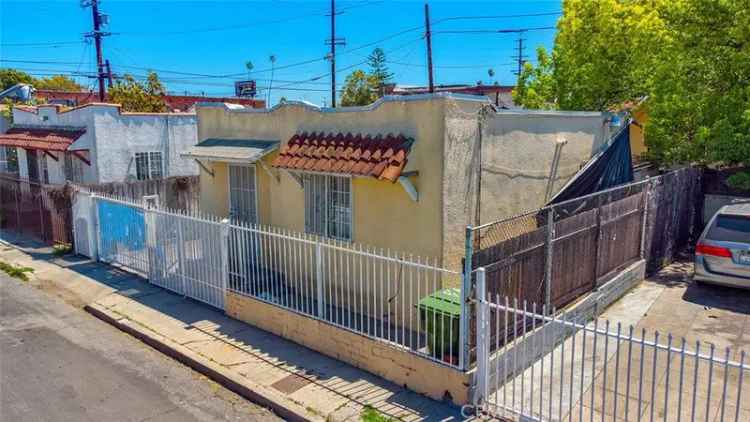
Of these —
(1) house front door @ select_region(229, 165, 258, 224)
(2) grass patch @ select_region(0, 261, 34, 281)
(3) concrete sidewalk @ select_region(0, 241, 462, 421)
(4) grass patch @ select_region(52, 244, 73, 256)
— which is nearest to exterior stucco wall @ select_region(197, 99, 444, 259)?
(1) house front door @ select_region(229, 165, 258, 224)

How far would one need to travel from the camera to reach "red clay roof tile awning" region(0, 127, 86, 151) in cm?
1670

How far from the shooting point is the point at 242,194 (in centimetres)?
1196

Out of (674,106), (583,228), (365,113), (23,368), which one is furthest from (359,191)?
(674,106)

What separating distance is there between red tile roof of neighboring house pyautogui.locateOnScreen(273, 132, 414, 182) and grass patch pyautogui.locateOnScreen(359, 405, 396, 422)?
3212 millimetres

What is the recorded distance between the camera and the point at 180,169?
63.6ft

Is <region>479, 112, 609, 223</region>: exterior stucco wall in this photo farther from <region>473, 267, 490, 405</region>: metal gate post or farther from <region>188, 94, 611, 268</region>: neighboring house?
<region>473, 267, 490, 405</region>: metal gate post

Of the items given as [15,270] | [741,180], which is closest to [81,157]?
[15,270]

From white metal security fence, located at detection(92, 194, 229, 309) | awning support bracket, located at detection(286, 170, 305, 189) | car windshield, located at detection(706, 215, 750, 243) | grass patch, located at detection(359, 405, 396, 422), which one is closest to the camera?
grass patch, located at detection(359, 405, 396, 422)

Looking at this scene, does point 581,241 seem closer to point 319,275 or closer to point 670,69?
point 319,275

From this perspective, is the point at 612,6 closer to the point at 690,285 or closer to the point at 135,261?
the point at 690,285

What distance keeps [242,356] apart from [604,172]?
825cm

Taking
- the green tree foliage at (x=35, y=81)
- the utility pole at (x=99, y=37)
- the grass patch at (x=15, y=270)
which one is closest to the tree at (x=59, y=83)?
the green tree foliage at (x=35, y=81)

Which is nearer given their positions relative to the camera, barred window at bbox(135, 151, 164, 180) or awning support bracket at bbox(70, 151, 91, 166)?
awning support bracket at bbox(70, 151, 91, 166)

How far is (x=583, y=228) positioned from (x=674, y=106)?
258 inches
